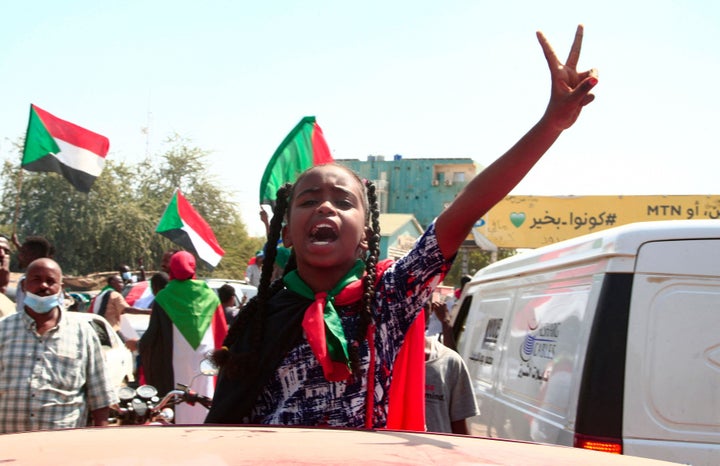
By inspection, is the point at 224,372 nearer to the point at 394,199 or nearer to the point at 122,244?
the point at 122,244

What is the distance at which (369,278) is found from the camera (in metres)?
2.40

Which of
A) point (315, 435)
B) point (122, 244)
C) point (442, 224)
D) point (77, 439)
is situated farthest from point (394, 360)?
point (122, 244)

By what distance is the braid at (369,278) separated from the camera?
2.28 meters

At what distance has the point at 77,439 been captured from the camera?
1.67m

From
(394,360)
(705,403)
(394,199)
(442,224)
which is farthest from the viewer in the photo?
(394,199)

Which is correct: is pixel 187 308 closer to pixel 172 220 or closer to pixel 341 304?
pixel 341 304

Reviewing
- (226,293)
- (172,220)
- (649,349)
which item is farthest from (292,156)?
(649,349)

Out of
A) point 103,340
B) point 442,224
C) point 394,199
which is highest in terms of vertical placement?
point 394,199

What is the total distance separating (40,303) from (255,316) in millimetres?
2714

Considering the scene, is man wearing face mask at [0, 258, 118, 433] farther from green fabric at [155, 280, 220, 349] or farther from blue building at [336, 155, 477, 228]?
blue building at [336, 155, 477, 228]

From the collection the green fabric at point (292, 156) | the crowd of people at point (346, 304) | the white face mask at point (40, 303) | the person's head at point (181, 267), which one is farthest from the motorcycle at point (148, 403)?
the green fabric at point (292, 156)

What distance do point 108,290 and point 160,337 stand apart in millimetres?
3791

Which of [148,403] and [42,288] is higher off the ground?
[42,288]

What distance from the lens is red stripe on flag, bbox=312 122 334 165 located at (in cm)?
836
